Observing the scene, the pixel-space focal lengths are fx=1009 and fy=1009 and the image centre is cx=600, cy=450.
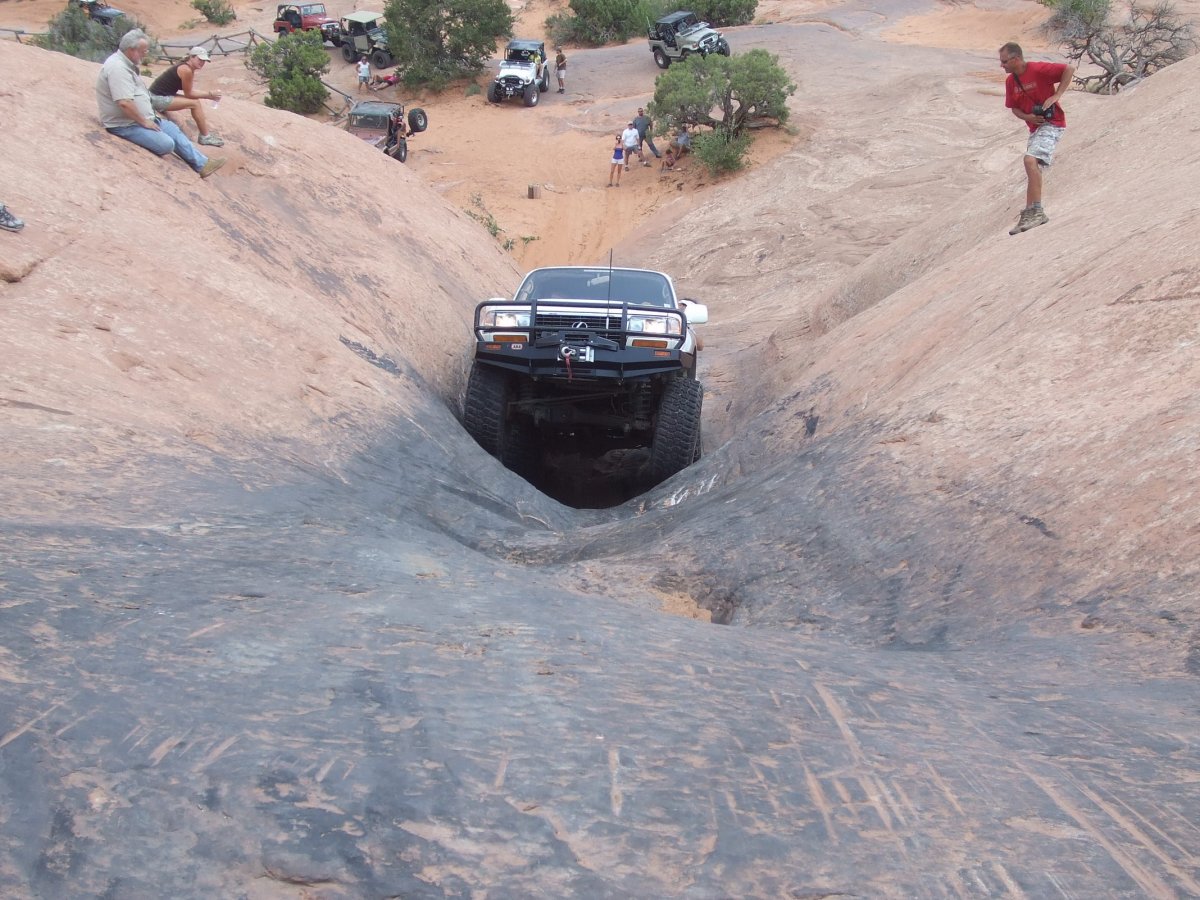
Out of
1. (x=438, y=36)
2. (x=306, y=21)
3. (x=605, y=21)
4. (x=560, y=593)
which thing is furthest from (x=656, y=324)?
(x=306, y=21)

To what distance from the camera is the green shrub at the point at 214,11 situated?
4079 cm

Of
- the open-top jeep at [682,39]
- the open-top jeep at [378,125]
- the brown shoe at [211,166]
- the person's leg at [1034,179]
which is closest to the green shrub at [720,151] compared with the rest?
the open-top jeep at [378,125]

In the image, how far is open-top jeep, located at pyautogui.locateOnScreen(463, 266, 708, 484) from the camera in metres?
7.20

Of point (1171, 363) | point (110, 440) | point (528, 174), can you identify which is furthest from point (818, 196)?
point (110, 440)

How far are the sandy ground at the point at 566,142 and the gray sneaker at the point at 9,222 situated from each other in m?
14.6

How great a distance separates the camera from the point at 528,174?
25.0 m

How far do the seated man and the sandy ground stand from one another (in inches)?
485

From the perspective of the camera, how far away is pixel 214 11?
135ft

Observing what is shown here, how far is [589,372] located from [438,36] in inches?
1113

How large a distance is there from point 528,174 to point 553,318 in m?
18.6

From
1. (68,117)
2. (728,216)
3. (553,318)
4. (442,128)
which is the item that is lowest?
(553,318)

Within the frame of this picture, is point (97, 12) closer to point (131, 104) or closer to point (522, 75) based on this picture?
point (522, 75)

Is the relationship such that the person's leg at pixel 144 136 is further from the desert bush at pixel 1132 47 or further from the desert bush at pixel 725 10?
the desert bush at pixel 725 10

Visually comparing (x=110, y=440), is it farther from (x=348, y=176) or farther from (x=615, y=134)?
(x=615, y=134)
